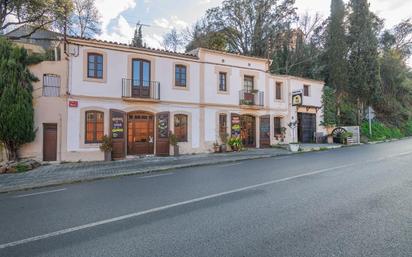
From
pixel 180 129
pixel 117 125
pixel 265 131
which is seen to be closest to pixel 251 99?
pixel 265 131

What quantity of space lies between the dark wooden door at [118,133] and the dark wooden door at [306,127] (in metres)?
15.3

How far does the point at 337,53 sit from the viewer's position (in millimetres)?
27578

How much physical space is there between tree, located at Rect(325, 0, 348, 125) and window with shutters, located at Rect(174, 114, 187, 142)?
1641 cm

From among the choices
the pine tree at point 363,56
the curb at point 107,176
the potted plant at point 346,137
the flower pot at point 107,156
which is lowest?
the curb at point 107,176

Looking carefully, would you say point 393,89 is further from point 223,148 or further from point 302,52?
point 223,148

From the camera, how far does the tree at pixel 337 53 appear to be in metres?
27.0

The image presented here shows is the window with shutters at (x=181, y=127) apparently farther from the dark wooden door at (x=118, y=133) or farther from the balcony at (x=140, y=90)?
the dark wooden door at (x=118, y=133)

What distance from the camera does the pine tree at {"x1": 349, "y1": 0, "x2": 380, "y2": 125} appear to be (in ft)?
87.5

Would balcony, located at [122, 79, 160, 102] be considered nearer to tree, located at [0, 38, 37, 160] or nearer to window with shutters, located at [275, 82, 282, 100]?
tree, located at [0, 38, 37, 160]

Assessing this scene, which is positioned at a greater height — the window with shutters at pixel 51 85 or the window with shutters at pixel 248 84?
the window with shutters at pixel 248 84

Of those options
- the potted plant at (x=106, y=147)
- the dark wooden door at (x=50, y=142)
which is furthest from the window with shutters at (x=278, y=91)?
the dark wooden door at (x=50, y=142)

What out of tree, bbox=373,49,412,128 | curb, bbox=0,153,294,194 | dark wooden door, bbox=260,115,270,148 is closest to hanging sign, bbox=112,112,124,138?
curb, bbox=0,153,294,194

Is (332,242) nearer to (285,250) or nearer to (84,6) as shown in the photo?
(285,250)

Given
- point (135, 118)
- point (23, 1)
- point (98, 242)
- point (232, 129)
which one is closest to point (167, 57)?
point (135, 118)
